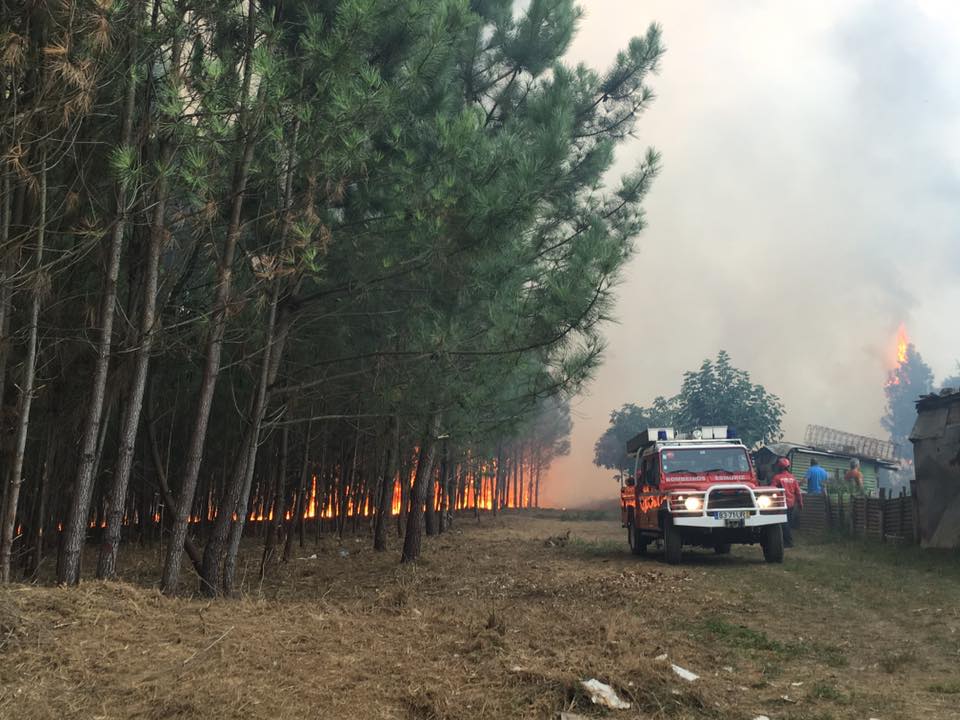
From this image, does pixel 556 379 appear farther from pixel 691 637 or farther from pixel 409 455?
pixel 409 455

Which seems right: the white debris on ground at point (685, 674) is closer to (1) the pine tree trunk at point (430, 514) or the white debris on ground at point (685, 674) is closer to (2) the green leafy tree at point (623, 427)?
(1) the pine tree trunk at point (430, 514)

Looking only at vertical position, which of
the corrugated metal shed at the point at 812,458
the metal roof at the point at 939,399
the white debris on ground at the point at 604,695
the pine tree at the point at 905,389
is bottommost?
the white debris on ground at the point at 604,695

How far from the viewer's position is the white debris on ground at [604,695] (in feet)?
19.3

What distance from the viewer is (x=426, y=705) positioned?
5574 millimetres

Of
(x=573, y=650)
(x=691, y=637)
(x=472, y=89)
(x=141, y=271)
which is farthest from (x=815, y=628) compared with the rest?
(x=472, y=89)

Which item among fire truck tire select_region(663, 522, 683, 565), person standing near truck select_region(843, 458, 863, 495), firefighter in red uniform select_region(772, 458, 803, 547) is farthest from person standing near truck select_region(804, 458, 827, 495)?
fire truck tire select_region(663, 522, 683, 565)

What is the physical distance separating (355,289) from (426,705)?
5.66 metres

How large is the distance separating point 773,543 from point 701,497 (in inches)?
66.5

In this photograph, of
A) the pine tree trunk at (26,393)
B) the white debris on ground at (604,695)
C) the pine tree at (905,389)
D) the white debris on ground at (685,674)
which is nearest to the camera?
the white debris on ground at (604,695)

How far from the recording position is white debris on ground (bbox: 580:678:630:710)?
589cm

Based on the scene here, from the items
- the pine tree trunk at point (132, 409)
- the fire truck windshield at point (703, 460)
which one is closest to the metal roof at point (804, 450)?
the fire truck windshield at point (703, 460)

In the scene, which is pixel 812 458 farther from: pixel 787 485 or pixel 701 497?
pixel 701 497

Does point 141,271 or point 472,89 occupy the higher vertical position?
point 472,89

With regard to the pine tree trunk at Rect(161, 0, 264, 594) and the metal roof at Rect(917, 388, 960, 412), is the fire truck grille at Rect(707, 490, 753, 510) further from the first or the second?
the pine tree trunk at Rect(161, 0, 264, 594)
